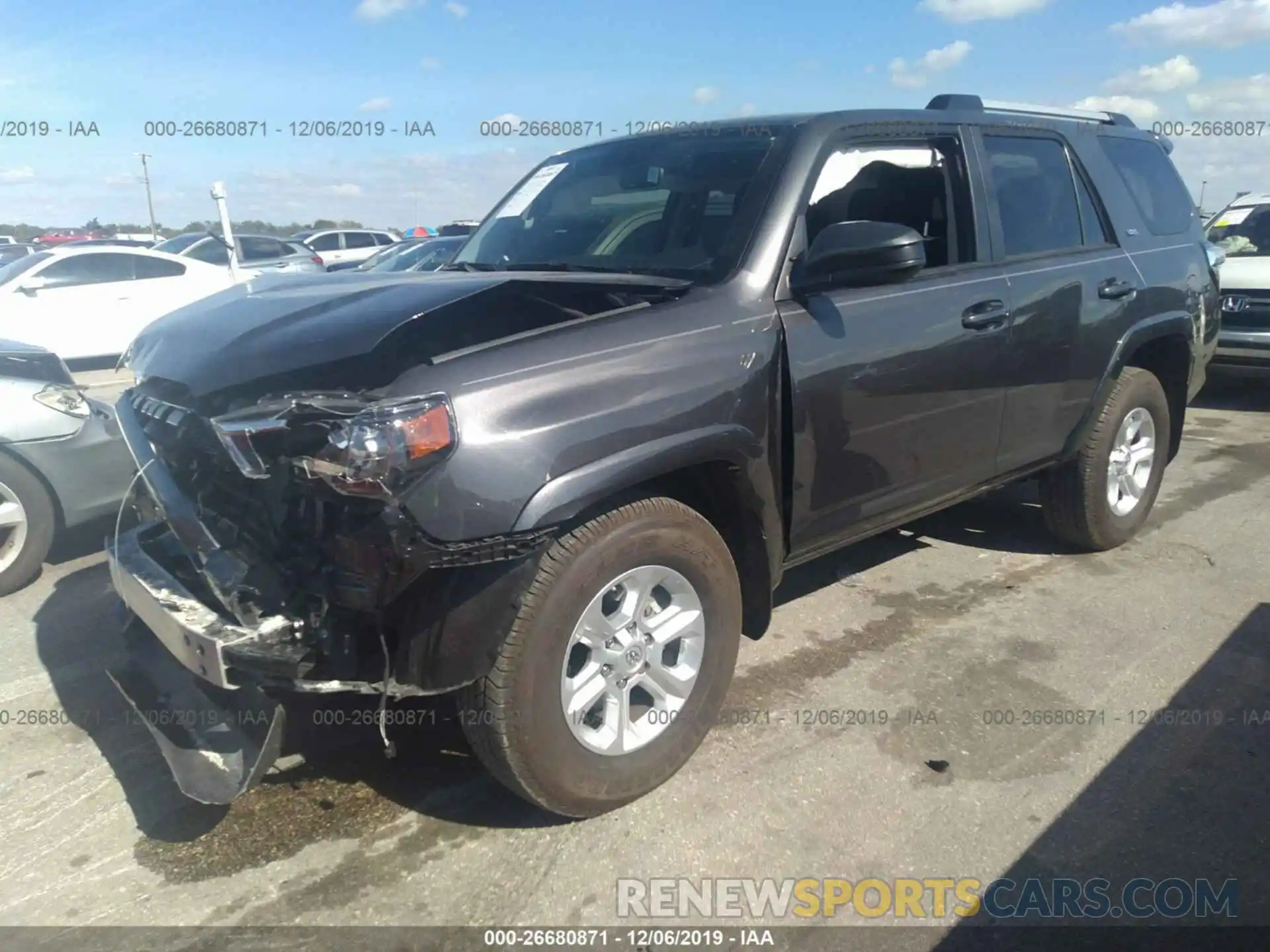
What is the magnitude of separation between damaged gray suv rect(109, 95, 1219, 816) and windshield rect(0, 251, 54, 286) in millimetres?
9525

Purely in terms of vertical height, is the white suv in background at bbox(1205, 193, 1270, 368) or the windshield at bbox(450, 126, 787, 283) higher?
the windshield at bbox(450, 126, 787, 283)

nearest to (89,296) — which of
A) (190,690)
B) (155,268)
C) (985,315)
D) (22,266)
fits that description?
(22,266)

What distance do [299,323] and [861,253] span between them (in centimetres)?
167

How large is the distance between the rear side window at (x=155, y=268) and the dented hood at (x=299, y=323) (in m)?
10.1

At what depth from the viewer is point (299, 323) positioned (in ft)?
9.18

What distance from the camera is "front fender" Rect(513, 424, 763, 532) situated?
2391 millimetres

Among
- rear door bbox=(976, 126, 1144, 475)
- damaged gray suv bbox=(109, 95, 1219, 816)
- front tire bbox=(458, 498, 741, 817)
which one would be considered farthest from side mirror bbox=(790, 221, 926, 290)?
rear door bbox=(976, 126, 1144, 475)

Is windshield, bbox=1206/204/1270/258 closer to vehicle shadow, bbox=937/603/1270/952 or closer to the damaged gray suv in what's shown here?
the damaged gray suv

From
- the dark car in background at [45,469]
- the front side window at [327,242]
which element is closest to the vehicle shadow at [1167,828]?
the dark car in background at [45,469]

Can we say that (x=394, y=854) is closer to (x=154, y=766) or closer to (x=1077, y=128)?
(x=154, y=766)

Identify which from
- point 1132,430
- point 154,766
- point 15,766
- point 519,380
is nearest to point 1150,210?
point 1132,430

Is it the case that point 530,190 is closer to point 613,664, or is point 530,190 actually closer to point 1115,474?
point 613,664

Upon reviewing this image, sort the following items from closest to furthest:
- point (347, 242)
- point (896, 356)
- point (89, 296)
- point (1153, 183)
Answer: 1. point (896, 356)
2. point (1153, 183)
3. point (89, 296)
4. point (347, 242)

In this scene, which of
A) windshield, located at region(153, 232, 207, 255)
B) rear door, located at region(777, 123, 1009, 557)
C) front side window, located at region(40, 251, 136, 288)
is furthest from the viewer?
windshield, located at region(153, 232, 207, 255)
